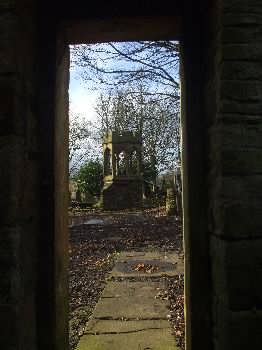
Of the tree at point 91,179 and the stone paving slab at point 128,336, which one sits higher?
the tree at point 91,179

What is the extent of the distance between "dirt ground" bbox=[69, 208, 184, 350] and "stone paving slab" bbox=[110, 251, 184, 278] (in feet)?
0.68

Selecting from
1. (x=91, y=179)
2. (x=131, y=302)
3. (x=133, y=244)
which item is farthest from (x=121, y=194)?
(x=131, y=302)

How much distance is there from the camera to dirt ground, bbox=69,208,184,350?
3.94 m

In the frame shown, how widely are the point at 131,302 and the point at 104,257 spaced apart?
3.42 m

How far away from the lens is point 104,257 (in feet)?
24.6

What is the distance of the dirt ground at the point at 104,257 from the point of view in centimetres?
394
